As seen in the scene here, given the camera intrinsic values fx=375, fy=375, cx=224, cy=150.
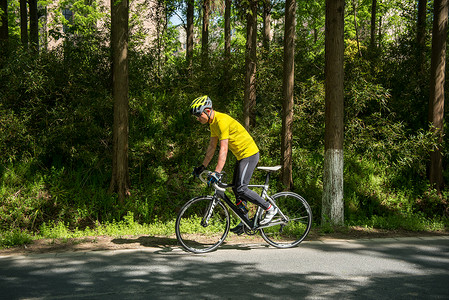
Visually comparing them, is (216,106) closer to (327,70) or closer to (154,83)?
(154,83)

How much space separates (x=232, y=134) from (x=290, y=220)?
5.86 feet

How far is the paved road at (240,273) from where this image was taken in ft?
13.9

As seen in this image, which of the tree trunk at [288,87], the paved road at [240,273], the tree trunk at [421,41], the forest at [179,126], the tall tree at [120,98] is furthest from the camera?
the tree trunk at [421,41]

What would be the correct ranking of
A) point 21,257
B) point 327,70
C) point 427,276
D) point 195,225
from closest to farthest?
point 427,276 → point 21,257 → point 195,225 → point 327,70

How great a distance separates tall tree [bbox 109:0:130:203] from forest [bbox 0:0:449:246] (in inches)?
1.0

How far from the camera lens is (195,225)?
21.9 ft

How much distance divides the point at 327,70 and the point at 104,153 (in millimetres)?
6478

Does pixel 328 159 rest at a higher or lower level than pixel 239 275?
higher

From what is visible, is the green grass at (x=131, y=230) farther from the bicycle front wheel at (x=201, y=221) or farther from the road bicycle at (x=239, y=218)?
the road bicycle at (x=239, y=218)

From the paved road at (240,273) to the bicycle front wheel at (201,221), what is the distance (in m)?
0.23

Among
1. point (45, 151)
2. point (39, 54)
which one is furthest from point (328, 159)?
point (39, 54)

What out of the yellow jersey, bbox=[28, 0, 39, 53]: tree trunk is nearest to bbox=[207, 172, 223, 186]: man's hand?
the yellow jersey

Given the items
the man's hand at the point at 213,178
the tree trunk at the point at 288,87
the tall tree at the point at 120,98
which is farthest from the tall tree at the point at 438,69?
the tall tree at the point at 120,98

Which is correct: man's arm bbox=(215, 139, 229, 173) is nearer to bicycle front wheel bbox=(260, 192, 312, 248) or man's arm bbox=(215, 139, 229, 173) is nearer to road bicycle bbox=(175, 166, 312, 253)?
road bicycle bbox=(175, 166, 312, 253)
